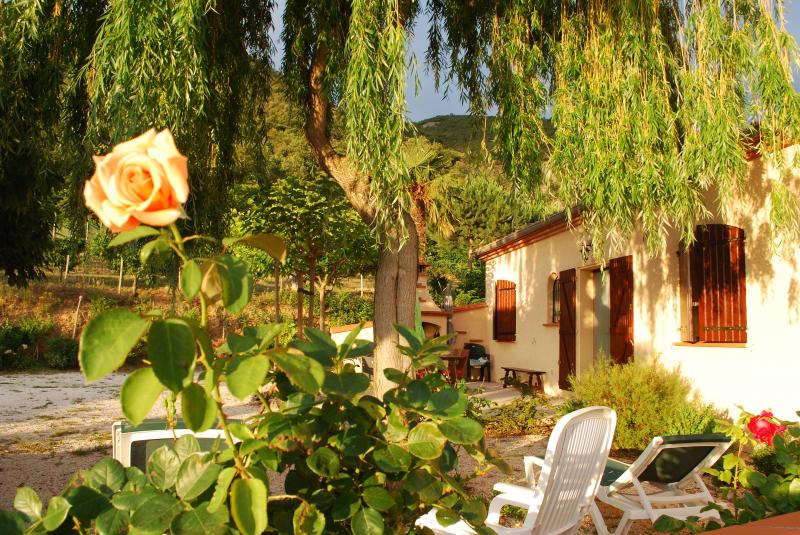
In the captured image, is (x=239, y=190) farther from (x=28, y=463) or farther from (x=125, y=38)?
(x=125, y=38)

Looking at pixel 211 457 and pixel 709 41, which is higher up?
pixel 709 41

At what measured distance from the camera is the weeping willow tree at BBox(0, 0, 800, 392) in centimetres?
466

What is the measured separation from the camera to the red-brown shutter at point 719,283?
23.6 ft

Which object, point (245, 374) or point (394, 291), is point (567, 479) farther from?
point (394, 291)

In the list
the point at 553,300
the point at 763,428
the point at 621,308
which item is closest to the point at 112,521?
the point at 763,428

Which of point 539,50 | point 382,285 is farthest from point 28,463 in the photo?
point 539,50

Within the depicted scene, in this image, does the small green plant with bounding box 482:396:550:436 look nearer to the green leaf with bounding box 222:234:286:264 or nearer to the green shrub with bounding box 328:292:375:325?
the green leaf with bounding box 222:234:286:264

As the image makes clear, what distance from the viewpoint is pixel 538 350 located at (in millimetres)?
12289

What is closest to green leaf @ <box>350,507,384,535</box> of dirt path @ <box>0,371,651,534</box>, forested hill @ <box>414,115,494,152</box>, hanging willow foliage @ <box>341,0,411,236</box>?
dirt path @ <box>0,371,651,534</box>

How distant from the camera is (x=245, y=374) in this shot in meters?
0.87

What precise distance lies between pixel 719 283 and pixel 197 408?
7605 mm

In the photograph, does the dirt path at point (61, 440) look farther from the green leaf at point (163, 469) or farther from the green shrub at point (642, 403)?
the green leaf at point (163, 469)

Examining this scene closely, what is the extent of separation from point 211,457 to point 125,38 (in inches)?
161

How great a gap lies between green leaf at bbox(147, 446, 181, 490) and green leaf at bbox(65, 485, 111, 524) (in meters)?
0.08
